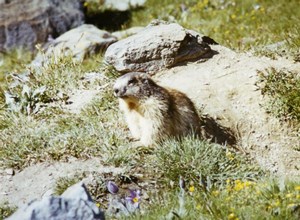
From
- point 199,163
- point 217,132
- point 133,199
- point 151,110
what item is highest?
point 151,110

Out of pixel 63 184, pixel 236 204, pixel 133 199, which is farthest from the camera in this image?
pixel 63 184

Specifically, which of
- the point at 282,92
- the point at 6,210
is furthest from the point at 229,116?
the point at 6,210

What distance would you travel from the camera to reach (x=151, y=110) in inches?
296

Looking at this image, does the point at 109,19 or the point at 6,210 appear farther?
the point at 109,19

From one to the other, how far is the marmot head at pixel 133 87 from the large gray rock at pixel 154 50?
1.36m

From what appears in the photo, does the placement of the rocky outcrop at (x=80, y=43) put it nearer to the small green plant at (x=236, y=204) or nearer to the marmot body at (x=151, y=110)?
the marmot body at (x=151, y=110)

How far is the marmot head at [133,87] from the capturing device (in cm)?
744

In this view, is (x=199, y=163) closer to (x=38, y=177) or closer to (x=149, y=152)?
(x=149, y=152)

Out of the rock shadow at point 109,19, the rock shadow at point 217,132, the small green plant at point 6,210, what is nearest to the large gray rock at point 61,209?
the small green plant at point 6,210

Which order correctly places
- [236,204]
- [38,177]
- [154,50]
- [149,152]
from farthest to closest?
[154,50] < [149,152] < [38,177] < [236,204]

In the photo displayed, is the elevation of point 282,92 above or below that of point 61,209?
below

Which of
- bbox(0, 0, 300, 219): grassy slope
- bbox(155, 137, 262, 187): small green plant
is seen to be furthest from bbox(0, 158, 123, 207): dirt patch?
bbox(155, 137, 262, 187): small green plant

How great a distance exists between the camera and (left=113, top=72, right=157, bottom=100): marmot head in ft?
24.4

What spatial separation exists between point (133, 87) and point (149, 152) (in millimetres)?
779
